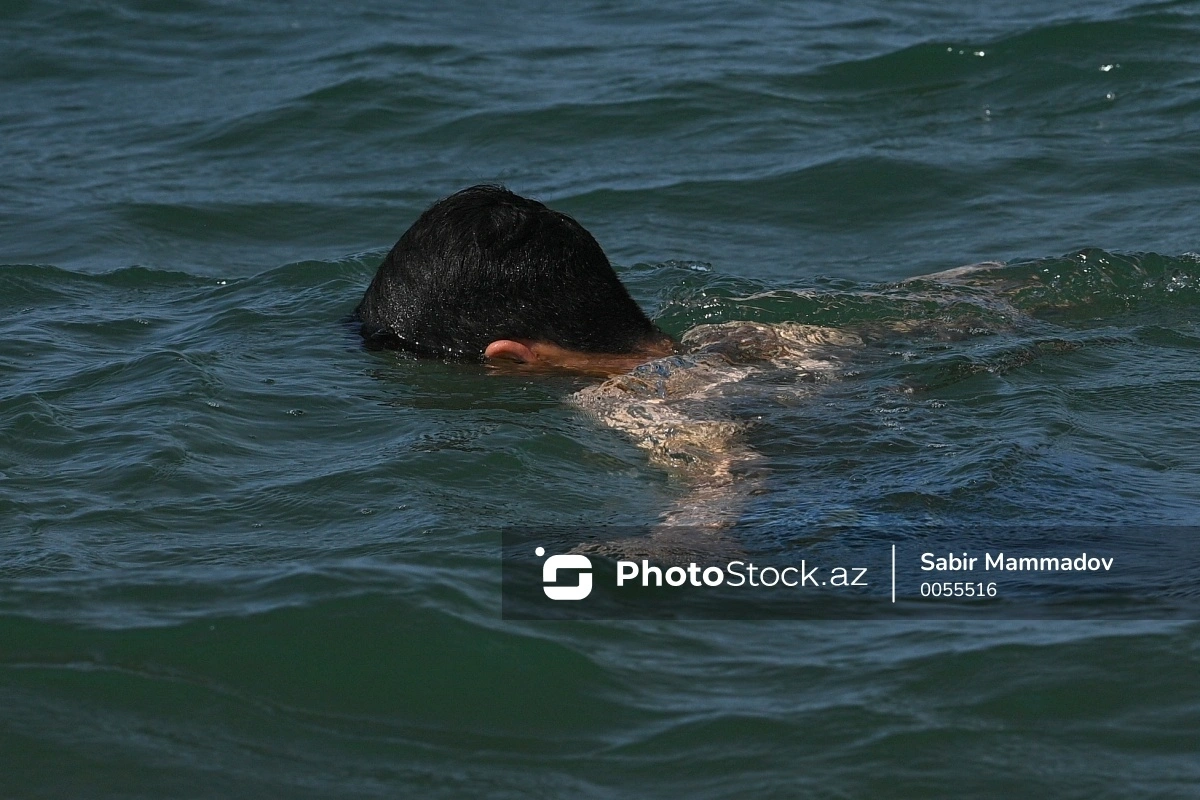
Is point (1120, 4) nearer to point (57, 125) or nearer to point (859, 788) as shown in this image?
point (57, 125)

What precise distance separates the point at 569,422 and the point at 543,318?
15.1 inches

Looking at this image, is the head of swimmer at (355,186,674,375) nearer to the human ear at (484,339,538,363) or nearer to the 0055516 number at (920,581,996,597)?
the human ear at (484,339,538,363)

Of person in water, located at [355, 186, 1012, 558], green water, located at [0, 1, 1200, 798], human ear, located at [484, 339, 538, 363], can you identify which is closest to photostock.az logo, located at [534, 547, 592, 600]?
green water, located at [0, 1, 1200, 798]

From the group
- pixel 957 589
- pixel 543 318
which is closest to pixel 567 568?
pixel 957 589

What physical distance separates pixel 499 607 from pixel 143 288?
14.7 ft

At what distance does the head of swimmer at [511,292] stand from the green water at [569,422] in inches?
5.6

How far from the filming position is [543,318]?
572cm

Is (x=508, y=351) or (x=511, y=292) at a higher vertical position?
(x=511, y=292)

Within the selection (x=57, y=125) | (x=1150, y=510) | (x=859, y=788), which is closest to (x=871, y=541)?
(x=1150, y=510)

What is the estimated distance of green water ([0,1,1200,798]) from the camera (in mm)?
3881

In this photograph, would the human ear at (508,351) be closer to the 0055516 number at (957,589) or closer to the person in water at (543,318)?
the person in water at (543,318)

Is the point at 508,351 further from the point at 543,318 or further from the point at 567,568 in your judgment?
the point at 567,568

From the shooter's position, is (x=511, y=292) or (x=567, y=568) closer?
(x=567, y=568)

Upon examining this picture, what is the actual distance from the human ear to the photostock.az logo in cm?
114
